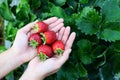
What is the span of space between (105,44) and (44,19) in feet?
1.23

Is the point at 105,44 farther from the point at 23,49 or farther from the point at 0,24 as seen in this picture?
the point at 0,24

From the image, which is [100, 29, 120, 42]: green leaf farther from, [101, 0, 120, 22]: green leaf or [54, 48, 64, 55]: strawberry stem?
[54, 48, 64, 55]: strawberry stem

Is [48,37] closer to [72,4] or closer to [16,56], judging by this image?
[16,56]

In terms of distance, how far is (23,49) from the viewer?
1.75 metres

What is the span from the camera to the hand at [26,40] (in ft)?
5.67

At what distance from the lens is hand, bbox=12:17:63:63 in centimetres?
173

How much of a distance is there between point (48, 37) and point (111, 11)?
0.35m

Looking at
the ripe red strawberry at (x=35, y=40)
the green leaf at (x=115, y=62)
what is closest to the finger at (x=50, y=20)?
the ripe red strawberry at (x=35, y=40)

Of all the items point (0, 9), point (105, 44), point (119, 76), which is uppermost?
point (0, 9)

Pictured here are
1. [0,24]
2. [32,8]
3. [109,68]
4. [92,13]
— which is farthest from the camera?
[0,24]

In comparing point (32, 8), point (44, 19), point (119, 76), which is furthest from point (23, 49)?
point (119, 76)

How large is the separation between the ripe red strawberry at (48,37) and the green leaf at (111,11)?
0.95ft

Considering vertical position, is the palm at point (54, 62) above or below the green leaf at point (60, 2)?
below

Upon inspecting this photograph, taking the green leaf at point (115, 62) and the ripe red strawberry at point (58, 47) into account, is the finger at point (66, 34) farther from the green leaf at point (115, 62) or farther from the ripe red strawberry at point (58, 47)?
the green leaf at point (115, 62)
